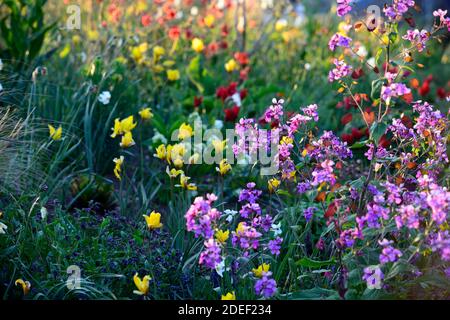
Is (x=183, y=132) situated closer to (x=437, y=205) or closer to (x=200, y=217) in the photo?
(x=200, y=217)

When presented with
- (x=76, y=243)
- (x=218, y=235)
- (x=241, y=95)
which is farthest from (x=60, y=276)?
(x=241, y=95)

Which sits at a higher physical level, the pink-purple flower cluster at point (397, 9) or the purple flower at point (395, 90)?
the pink-purple flower cluster at point (397, 9)

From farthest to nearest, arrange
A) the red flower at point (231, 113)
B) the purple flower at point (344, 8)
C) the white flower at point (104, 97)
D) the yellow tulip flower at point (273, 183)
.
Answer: the red flower at point (231, 113), the white flower at point (104, 97), the yellow tulip flower at point (273, 183), the purple flower at point (344, 8)

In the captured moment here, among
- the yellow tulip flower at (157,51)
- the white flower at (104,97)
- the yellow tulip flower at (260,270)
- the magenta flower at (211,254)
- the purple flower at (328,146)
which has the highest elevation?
the yellow tulip flower at (157,51)

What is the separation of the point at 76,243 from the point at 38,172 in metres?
0.91

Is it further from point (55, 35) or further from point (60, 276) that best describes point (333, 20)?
point (60, 276)

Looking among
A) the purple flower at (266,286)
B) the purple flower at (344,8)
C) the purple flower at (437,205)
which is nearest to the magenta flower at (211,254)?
the purple flower at (266,286)

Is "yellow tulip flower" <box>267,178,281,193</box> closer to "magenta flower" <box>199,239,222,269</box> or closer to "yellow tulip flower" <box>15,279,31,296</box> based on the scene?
"magenta flower" <box>199,239,222,269</box>

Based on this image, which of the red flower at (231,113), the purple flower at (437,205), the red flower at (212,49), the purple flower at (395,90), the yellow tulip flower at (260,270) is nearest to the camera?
the purple flower at (437,205)

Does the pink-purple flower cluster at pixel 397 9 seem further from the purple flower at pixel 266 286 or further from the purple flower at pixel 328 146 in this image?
the purple flower at pixel 266 286

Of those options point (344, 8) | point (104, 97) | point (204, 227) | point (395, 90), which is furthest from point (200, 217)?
point (104, 97)

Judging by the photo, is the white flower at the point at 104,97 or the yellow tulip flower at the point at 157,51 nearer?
the white flower at the point at 104,97

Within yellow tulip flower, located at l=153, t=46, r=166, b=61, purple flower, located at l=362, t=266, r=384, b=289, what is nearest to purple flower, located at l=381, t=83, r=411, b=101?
purple flower, located at l=362, t=266, r=384, b=289

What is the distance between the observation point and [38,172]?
11.8 ft
